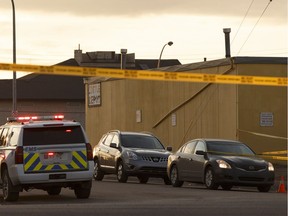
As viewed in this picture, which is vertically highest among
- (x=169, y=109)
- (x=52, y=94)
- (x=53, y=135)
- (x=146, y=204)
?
(x=52, y=94)

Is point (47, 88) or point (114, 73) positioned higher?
point (47, 88)

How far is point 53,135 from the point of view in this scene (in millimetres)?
22781

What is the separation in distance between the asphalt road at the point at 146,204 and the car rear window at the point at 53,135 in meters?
1.24

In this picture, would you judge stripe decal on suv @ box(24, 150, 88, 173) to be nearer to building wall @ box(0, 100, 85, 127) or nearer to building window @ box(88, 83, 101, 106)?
building window @ box(88, 83, 101, 106)

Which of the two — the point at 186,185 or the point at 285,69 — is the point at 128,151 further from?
the point at 285,69

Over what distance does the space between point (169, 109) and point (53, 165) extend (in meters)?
22.8

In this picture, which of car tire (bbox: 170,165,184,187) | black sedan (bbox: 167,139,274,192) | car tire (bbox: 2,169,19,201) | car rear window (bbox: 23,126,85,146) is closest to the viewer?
car tire (bbox: 2,169,19,201)

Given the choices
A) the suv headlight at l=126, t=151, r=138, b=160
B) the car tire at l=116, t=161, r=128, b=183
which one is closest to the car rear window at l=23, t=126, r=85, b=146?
the suv headlight at l=126, t=151, r=138, b=160

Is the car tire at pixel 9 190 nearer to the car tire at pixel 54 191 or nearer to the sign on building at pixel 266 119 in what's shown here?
the car tire at pixel 54 191

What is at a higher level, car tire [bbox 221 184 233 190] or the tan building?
the tan building

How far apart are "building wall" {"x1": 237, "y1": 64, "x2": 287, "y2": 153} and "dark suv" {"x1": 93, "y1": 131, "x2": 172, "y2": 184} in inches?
262

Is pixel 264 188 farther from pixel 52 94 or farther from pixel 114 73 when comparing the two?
pixel 52 94

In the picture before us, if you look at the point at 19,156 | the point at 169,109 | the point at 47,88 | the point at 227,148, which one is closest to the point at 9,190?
the point at 19,156

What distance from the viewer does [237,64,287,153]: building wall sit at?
1544 inches
